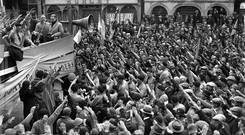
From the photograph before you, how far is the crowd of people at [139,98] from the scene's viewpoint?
6430 mm

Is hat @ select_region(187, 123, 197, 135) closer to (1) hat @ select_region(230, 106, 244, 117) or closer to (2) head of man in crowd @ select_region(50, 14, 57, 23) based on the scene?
(1) hat @ select_region(230, 106, 244, 117)

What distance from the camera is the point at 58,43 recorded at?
10594 millimetres

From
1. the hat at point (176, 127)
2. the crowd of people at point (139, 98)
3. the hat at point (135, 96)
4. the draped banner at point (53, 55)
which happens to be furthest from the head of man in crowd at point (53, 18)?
the hat at point (176, 127)

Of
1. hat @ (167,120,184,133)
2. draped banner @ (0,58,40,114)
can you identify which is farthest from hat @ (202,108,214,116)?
draped banner @ (0,58,40,114)

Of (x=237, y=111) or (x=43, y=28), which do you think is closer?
(x=237, y=111)

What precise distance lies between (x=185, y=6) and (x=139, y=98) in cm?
2358

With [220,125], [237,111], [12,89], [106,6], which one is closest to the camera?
[220,125]

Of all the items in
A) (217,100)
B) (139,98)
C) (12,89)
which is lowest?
(139,98)

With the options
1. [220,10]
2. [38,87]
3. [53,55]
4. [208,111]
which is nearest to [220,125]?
[208,111]

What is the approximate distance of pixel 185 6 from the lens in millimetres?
30562

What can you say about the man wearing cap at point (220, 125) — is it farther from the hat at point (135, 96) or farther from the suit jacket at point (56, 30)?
the suit jacket at point (56, 30)

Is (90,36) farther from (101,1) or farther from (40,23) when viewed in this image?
(101,1)

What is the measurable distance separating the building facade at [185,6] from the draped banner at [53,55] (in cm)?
2024

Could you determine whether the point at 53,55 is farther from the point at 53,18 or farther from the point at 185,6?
the point at 185,6
